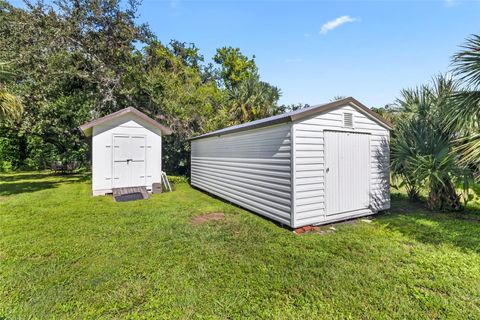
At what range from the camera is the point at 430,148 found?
5.39 metres

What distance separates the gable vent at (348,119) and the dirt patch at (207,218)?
11.5 ft

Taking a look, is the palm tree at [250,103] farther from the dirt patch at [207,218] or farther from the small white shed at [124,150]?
the dirt patch at [207,218]

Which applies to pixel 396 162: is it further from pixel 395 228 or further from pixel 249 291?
pixel 249 291

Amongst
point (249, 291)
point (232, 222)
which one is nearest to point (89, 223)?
point (232, 222)

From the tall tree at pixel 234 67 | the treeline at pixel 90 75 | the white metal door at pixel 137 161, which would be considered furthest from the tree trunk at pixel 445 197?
the tall tree at pixel 234 67

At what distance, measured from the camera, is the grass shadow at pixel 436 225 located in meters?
3.83

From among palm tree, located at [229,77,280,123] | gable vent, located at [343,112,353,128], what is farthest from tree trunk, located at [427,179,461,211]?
palm tree, located at [229,77,280,123]

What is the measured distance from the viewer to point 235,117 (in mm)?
14633

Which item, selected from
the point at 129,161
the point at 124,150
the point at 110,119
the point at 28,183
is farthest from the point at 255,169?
the point at 28,183

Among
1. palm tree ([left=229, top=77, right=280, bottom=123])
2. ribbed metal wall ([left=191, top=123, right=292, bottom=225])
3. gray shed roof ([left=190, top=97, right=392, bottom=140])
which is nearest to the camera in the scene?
gray shed roof ([left=190, top=97, right=392, bottom=140])

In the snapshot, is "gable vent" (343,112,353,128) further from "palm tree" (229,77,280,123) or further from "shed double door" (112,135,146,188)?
"palm tree" (229,77,280,123)

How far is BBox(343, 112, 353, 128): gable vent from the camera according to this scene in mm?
5012

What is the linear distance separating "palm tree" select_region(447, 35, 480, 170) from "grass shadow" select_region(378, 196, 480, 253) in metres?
1.28

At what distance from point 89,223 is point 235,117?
436 inches
